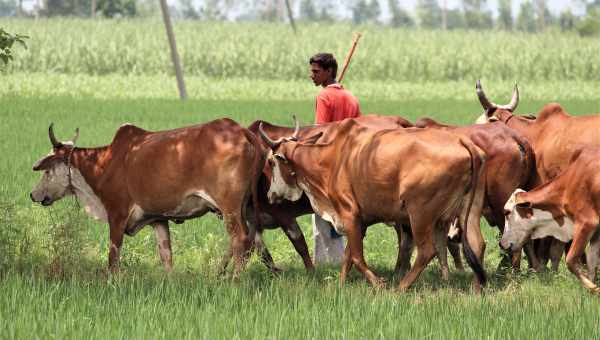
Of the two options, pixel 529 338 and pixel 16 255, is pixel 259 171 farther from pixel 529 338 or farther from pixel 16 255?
pixel 529 338

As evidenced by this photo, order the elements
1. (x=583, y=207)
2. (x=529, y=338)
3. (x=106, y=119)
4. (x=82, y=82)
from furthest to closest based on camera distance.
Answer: (x=82, y=82) → (x=106, y=119) → (x=583, y=207) → (x=529, y=338)

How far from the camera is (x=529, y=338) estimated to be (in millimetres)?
6957

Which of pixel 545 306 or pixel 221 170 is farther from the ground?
pixel 221 170

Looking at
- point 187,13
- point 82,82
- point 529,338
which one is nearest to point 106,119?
point 82,82

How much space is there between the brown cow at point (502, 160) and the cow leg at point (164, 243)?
259 cm

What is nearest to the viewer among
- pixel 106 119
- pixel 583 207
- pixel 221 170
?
pixel 583 207

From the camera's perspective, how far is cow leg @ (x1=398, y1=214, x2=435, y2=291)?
348 inches

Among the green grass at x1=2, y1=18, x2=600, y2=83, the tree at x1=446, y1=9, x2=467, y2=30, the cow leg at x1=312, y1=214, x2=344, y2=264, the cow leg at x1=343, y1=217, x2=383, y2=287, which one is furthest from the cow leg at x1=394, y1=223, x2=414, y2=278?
the tree at x1=446, y1=9, x2=467, y2=30

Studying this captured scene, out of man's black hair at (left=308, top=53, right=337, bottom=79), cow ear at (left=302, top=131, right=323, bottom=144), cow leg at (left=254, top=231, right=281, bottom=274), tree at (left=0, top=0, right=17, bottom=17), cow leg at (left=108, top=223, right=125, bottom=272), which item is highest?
man's black hair at (left=308, top=53, right=337, bottom=79)

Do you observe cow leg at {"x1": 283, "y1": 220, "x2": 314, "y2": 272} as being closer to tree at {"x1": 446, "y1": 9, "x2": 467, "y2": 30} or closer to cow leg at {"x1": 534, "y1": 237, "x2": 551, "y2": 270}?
cow leg at {"x1": 534, "y1": 237, "x2": 551, "y2": 270}

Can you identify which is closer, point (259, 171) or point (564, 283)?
point (564, 283)

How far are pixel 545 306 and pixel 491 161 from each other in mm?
1871

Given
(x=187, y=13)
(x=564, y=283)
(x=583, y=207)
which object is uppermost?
(x=583, y=207)

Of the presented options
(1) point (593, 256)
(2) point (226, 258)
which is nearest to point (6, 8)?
(2) point (226, 258)
